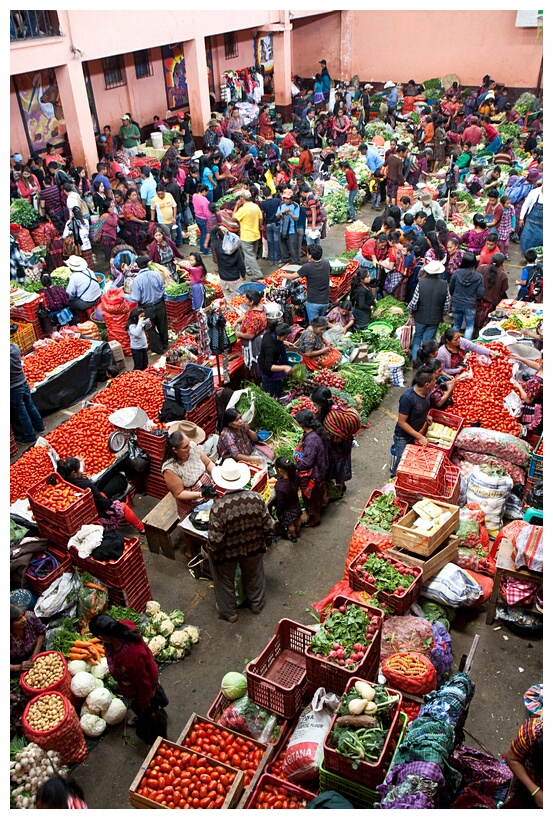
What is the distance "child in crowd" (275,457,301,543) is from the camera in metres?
7.21

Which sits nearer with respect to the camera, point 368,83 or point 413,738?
point 413,738

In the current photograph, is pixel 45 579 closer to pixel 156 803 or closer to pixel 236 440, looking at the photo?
pixel 236 440

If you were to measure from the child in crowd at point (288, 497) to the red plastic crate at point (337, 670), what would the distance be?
2.09 meters

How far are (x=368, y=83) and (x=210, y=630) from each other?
27.8 metres

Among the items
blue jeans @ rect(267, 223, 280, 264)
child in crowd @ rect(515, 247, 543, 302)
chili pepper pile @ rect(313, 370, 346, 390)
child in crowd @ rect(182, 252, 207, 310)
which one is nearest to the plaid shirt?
child in crowd @ rect(515, 247, 543, 302)

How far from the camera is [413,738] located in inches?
180

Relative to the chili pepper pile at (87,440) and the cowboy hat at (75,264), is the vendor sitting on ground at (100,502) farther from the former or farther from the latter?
the cowboy hat at (75,264)

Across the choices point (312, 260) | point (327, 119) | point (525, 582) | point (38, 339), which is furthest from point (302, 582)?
point (327, 119)

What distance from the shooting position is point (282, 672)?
5.71 metres

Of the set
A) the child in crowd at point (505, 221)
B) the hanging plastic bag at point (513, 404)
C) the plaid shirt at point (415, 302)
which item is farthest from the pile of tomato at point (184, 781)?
the child in crowd at point (505, 221)

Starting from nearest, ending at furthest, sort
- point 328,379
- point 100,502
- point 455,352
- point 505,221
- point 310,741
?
1. point 310,741
2. point 100,502
3. point 455,352
4. point 328,379
5. point 505,221

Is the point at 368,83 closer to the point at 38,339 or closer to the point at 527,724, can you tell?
the point at 38,339

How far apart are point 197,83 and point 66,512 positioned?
1698 cm

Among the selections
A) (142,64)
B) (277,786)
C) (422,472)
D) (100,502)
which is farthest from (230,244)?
(142,64)
